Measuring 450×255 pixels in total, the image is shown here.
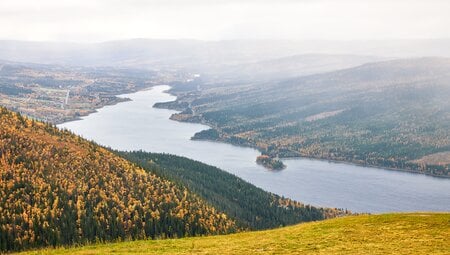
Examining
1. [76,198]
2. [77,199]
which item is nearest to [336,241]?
[77,199]

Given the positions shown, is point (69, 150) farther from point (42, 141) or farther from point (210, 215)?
point (210, 215)

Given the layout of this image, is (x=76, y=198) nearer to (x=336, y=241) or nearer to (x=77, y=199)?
(x=77, y=199)

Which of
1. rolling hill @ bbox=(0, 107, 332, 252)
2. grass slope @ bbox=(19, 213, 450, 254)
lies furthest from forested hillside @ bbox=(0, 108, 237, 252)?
grass slope @ bbox=(19, 213, 450, 254)

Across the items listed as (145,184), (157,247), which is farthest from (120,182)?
(157,247)

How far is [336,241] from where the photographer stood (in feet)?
218

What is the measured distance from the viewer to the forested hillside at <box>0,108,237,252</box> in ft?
389

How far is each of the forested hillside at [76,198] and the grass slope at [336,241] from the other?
42747 millimetres

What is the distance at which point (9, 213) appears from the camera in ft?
393

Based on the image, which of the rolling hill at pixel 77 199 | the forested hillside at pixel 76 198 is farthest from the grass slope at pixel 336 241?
the rolling hill at pixel 77 199

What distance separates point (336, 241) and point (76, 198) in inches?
3528

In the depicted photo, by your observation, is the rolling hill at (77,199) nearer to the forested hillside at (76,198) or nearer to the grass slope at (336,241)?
the forested hillside at (76,198)

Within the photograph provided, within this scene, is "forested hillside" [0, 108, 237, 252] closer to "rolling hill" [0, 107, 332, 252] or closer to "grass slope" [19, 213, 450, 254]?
"rolling hill" [0, 107, 332, 252]

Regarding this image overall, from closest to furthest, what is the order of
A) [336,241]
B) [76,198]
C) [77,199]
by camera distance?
1. [336,241]
2. [77,199]
3. [76,198]

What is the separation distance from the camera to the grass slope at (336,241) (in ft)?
204
